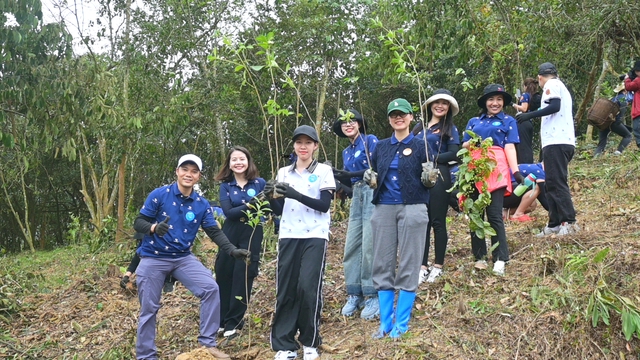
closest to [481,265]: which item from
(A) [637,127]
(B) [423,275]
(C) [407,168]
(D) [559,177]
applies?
(B) [423,275]

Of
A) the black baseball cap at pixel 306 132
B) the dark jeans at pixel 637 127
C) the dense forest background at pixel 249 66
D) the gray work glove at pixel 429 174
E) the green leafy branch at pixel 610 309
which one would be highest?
the dense forest background at pixel 249 66

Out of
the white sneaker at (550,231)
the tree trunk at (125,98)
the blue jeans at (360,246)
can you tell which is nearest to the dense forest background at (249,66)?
the tree trunk at (125,98)

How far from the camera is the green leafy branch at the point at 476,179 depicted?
487cm

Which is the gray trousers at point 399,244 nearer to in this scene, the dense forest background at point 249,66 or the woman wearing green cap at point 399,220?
the woman wearing green cap at point 399,220

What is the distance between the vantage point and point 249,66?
512 centimetres

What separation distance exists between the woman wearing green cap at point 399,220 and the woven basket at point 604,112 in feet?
20.6

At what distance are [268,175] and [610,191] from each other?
1341 cm

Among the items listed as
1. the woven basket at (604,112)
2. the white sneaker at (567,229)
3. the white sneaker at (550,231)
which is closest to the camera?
the white sneaker at (567,229)

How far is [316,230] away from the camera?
4.42 metres

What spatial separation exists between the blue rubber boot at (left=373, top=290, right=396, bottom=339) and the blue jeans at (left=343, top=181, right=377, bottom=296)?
57cm

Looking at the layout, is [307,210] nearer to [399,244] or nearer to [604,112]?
[399,244]

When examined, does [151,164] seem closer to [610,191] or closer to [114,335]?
[114,335]

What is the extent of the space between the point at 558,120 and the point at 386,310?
101 inches

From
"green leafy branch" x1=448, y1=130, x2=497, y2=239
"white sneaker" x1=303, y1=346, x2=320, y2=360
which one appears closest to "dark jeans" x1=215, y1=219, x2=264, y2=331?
"white sneaker" x1=303, y1=346, x2=320, y2=360
